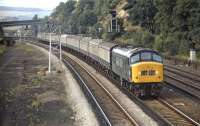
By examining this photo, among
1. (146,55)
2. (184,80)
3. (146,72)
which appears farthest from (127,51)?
(184,80)

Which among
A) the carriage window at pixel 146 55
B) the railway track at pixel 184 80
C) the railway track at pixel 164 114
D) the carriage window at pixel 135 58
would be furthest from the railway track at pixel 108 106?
the railway track at pixel 184 80

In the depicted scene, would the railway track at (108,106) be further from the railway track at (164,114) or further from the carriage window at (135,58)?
the carriage window at (135,58)

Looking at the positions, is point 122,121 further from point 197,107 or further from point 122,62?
point 122,62

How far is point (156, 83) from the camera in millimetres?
29406

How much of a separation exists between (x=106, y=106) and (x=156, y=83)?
394 cm

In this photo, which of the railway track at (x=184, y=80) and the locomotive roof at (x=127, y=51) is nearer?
the locomotive roof at (x=127, y=51)

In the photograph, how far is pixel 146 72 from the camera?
2919cm

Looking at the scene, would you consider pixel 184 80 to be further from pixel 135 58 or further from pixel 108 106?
pixel 108 106

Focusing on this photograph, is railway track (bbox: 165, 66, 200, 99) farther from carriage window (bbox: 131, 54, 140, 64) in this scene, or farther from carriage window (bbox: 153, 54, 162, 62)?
carriage window (bbox: 131, 54, 140, 64)

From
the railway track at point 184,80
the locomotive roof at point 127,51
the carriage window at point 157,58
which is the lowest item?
the railway track at point 184,80

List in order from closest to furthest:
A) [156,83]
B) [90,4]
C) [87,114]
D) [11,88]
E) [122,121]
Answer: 1. [122,121]
2. [87,114]
3. [156,83]
4. [11,88]
5. [90,4]

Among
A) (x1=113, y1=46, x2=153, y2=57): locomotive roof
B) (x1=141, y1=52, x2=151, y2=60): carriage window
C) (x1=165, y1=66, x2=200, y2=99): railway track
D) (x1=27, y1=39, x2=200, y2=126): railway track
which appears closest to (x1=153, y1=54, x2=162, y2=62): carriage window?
(x1=141, y1=52, x2=151, y2=60): carriage window

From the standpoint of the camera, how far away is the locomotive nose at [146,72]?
1146 inches

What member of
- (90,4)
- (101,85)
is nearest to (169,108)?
(101,85)
